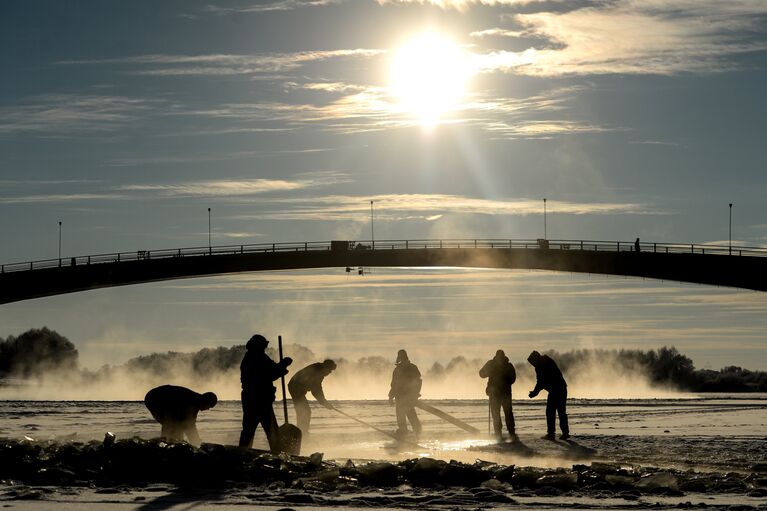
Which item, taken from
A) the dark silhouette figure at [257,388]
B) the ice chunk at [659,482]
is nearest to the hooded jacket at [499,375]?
the dark silhouette figure at [257,388]

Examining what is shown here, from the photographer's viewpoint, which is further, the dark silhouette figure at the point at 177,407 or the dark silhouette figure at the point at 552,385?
the dark silhouette figure at the point at 552,385

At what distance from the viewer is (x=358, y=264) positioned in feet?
330

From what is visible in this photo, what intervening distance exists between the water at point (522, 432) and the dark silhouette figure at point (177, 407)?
2229 mm

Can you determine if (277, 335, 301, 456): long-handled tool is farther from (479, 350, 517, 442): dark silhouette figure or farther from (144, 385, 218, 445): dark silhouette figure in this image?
(479, 350, 517, 442): dark silhouette figure

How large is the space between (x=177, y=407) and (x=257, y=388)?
175cm

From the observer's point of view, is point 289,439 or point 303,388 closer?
point 289,439

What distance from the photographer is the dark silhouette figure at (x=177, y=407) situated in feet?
70.4

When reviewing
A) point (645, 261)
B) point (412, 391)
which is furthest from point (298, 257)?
point (412, 391)

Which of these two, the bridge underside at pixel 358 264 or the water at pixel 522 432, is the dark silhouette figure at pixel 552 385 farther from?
the bridge underside at pixel 358 264

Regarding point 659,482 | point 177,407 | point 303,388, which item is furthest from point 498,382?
point 659,482

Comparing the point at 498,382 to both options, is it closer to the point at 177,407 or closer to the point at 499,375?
the point at 499,375

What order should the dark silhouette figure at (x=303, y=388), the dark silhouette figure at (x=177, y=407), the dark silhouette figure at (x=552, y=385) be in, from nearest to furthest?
the dark silhouette figure at (x=177, y=407) < the dark silhouette figure at (x=303, y=388) < the dark silhouette figure at (x=552, y=385)

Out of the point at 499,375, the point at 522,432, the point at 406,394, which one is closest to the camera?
the point at 406,394

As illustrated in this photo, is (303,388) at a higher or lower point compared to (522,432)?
higher
